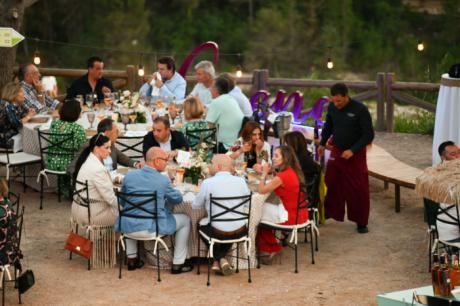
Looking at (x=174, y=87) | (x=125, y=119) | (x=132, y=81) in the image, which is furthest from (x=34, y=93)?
(x=132, y=81)

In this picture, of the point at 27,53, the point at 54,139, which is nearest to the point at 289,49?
the point at 27,53

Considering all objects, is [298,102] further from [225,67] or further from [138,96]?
[225,67]

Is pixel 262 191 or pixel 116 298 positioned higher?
pixel 262 191

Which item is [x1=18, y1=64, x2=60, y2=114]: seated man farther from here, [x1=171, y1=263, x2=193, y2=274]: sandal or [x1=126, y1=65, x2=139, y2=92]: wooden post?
[x1=171, y1=263, x2=193, y2=274]: sandal

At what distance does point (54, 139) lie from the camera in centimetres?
1196

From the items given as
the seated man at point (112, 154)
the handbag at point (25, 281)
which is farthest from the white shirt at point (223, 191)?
the handbag at point (25, 281)

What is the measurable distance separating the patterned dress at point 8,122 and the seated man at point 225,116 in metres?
2.20

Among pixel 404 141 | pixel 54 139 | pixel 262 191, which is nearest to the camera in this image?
pixel 262 191

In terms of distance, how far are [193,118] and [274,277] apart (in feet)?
9.04

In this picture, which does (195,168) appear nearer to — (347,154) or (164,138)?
(164,138)

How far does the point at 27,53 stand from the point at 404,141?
1572 centimetres

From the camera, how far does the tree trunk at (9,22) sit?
48.2 feet

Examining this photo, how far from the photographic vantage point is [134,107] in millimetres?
13281

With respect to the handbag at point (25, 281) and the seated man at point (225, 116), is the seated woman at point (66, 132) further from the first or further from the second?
the handbag at point (25, 281)
